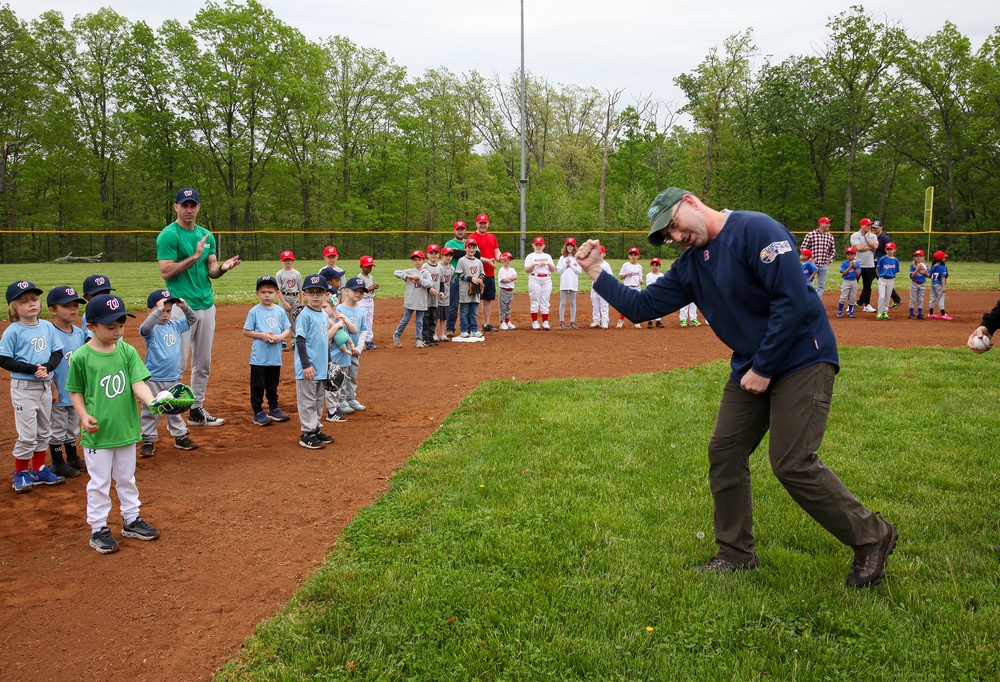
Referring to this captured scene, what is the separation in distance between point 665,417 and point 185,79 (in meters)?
49.1

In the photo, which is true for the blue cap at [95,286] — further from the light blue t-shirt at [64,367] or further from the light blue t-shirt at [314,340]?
the light blue t-shirt at [314,340]

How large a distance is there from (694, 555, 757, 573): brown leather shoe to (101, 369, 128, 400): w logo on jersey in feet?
12.5

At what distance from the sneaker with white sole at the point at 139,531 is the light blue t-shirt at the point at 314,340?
2281mm

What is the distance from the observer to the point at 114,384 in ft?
15.0

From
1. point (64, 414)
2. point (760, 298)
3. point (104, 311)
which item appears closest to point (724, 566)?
point (760, 298)

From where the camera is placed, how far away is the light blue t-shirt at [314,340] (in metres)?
6.71

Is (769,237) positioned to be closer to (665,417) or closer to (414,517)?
(414,517)

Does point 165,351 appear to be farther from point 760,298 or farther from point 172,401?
point 760,298

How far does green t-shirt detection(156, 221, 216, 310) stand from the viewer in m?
6.57

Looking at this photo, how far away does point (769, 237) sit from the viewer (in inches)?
134

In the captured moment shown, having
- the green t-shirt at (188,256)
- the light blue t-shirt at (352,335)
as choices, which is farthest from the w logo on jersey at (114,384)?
the light blue t-shirt at (352,335)

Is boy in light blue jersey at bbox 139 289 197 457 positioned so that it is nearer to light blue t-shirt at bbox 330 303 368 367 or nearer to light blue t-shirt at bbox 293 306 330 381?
light blue t-shirt at bbox 293 306 330 381

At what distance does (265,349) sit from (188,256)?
1.27 meters

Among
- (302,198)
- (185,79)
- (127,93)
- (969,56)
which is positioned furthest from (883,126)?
(127,93)
